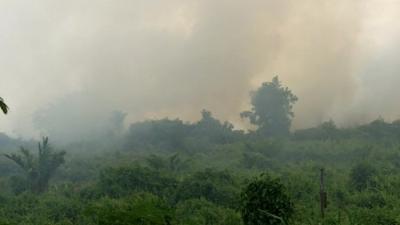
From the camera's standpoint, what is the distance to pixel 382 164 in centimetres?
8569

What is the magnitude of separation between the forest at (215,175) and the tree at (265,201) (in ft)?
0.23

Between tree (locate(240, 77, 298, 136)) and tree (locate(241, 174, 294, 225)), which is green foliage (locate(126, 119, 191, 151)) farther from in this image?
tree (locate(241, 174, 294, 225))

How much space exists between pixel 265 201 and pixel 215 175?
33040 mm

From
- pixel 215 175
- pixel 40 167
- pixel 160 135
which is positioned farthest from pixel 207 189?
pixel 160 135

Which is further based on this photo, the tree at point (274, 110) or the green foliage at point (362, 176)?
the tree at point (274, 110)

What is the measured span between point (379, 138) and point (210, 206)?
2686 inches

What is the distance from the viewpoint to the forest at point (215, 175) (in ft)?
129

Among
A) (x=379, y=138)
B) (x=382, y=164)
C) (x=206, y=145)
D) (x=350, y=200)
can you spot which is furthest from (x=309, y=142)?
(x=350, y=200)

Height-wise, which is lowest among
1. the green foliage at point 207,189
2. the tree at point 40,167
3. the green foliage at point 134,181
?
the green foliage at point 207,189

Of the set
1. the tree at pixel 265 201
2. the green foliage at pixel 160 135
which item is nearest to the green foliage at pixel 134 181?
the tree at pixel 265 201

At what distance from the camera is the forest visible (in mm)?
39250

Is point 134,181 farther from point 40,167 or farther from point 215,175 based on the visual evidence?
point 40,167

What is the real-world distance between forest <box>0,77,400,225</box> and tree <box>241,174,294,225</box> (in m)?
0.07

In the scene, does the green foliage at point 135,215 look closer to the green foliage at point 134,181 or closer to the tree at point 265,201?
the tree at point 265,201
